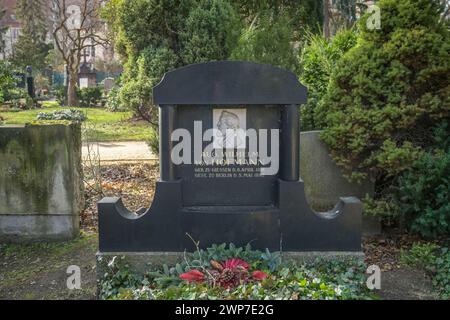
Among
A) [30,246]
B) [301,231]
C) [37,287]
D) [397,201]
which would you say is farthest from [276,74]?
[30,246]

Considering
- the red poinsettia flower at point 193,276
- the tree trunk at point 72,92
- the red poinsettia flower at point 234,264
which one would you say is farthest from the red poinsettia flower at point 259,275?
the tree trunk at point 72,92

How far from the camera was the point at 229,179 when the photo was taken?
443 cm

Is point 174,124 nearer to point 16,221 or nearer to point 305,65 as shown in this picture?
point 16,221

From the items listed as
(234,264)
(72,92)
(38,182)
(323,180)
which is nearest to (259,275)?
(234,264)

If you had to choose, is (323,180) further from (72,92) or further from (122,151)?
(72,92)

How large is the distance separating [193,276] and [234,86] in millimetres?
1676

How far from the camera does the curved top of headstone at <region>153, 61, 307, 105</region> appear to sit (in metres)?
4.21

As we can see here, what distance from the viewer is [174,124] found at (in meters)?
4.30

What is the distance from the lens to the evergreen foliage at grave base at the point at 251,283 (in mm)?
3479

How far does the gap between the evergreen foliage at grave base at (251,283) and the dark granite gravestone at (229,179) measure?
0.19 metres

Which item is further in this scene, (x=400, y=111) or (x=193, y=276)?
(x=400, y=111)

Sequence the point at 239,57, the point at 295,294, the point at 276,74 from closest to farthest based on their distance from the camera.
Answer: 1. the point at 295,294
2. the point at 276,74
3. the point at 239,57

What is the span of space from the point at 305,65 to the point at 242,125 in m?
3.18

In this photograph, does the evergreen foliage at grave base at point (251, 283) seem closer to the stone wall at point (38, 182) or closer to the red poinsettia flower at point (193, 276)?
the red poinsettia flower at point (193, 276)
